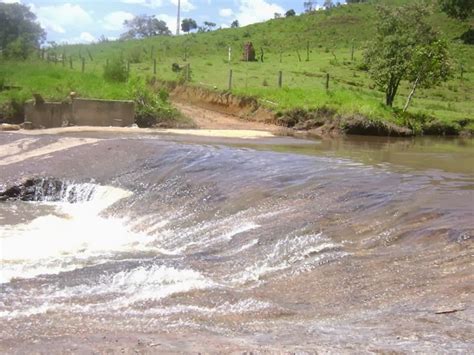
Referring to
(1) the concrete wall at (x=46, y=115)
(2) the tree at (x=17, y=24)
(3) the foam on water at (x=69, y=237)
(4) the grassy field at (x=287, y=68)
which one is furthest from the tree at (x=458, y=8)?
(3) the foam on water at (x=69, y=237)

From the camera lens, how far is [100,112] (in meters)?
23.4

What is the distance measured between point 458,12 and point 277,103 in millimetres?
28857

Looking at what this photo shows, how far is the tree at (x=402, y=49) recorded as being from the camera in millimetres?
25891

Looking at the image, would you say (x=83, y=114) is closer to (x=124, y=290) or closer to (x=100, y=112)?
(x=100, y=112)

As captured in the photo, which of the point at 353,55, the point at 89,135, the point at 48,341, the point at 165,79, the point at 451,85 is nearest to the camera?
the point at 48,341

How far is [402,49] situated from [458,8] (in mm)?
27056

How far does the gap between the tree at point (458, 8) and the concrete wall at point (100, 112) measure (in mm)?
34864

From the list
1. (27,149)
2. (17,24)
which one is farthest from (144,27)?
(27,149)

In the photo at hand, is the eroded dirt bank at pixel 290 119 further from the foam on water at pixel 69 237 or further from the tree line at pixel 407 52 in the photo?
the foam on water at pixel 69 237

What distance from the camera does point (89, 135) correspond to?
64.1ft

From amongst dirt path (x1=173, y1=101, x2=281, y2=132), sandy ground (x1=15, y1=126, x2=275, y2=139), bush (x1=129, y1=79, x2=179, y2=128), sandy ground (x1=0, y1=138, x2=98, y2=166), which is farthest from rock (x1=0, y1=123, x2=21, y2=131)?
dirt path (x1=173, y1=101, x2=281, y2=132)

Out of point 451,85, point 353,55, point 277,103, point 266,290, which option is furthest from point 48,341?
point 353,55

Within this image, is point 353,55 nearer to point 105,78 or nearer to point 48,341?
point 105,78

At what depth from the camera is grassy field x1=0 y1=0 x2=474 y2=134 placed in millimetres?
25797
